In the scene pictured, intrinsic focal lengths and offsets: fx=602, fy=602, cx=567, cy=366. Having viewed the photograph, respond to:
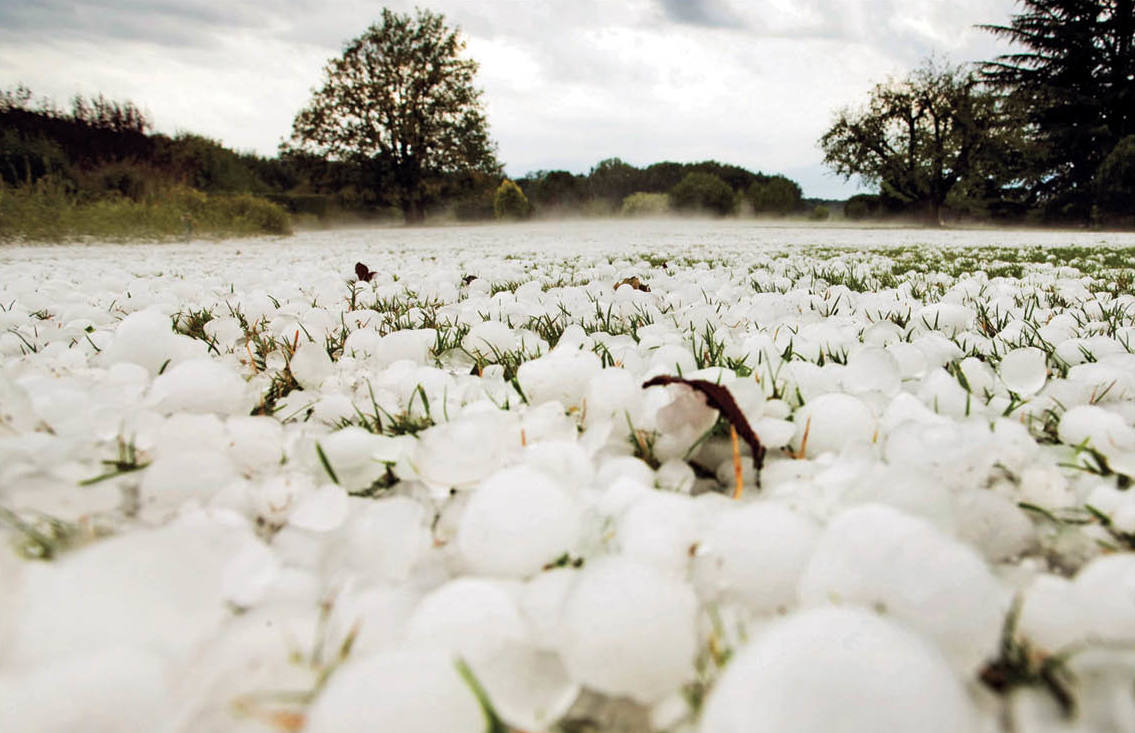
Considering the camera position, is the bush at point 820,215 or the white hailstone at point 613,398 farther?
the bush at point 820,215

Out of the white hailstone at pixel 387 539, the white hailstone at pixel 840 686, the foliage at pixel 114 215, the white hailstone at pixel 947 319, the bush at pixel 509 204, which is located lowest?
the white hailstone at pixel 387 539

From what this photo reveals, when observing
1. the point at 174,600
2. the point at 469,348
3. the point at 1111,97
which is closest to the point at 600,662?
the point at 174,600

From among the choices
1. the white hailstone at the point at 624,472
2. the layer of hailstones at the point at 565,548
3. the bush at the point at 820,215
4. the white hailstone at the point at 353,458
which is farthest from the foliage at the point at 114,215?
the bush at the point at 820,215

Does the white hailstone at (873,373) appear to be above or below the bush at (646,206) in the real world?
below

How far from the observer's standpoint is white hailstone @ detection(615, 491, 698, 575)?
1.87ft

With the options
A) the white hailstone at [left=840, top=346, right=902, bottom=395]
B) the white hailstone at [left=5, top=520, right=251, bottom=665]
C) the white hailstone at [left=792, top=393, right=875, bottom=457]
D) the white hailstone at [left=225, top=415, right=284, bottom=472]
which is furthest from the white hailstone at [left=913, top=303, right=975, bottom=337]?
the white hailstone at [left=5, top=520, right=251, bottom=665]

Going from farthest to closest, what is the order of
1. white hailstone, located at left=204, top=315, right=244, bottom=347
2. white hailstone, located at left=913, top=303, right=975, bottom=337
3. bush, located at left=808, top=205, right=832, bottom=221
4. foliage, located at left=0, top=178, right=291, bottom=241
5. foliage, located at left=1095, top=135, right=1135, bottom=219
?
bush, located at left=808, top=205, right=832, bottom=221 < foliage, located at left=1095, top=135, right=1135, bottom=219 < foliage, located at left=0, top=178, right=291, bottom=241 < white hailstone, located at left=913, top=303, right=975, bottom=337 < white hailstone, located at left=204, top=315, right=244, bottom=347

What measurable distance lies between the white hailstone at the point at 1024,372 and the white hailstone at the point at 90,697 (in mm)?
1224

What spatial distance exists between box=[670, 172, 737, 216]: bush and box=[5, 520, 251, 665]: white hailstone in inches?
1450

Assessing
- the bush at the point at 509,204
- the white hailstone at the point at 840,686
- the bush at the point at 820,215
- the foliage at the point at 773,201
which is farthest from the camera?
the foliage at the point at 773,201

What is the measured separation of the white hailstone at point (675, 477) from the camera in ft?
2.50

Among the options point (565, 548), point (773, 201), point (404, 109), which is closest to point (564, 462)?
point (565, 548)

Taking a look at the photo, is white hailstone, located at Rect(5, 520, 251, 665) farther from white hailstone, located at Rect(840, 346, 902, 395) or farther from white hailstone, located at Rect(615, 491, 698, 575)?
white hailstone, located at Rect(840, 346, 902, 395)

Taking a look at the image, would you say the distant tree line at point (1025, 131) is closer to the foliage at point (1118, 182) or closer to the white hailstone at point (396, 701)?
the foliage at point (1118, 182)
